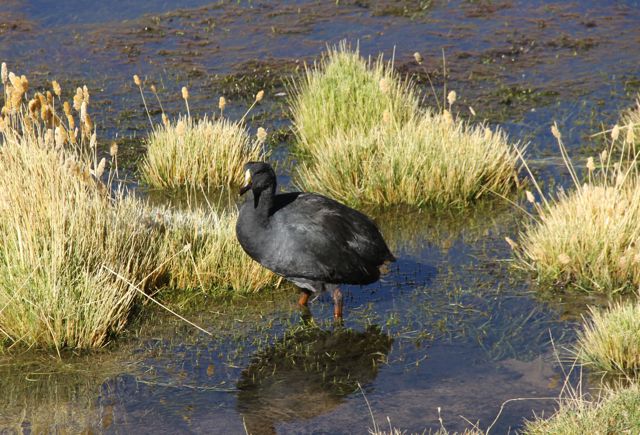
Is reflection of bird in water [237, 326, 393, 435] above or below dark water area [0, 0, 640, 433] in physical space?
below

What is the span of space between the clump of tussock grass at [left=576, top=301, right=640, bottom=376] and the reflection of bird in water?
1631 mm

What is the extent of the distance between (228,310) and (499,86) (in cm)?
825

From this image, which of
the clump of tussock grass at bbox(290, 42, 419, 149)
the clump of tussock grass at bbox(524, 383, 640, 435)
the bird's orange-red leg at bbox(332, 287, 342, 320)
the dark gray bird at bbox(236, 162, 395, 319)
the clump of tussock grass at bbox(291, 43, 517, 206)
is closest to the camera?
the clump of tussock grass at bbox(524, 383, 640, 435)

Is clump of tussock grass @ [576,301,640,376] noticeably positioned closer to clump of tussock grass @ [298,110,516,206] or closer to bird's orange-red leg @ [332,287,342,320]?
bird's orange-red leg @ [332,287,342,320]

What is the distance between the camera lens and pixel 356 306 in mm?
9188

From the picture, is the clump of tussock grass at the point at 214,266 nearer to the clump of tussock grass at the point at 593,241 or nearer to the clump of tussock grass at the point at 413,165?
the clump of tussock grass at the point at 413,165

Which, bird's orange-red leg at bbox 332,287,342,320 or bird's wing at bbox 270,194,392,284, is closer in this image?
bird's wing at bbox 270,194,392,284

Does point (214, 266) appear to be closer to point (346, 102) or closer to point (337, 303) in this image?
point (337, 303)

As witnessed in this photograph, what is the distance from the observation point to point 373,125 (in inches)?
494

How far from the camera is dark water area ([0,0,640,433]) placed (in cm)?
736

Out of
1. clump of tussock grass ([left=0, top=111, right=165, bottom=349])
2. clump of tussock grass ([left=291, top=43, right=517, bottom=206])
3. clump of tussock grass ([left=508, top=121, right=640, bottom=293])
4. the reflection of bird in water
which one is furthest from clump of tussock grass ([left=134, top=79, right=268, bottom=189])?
clump of tussock grass ([left=508, top=121, right=640, bottom=293])

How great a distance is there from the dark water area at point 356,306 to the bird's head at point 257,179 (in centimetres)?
118

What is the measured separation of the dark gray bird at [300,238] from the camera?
27.9 ft

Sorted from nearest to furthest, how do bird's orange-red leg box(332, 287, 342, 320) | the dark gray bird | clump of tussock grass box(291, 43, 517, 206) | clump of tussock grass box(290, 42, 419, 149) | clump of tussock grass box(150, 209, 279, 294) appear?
1. the dark gray bird
2. bird's orange-red leg box(332, 287, 342, 320)
3. clump of tussock grass box(150, 209, 279, 294)
4. clump of tussock grass box(291, 43, 517, 206)
5. clump of tussock grass box(290, 42, 419, 149)
